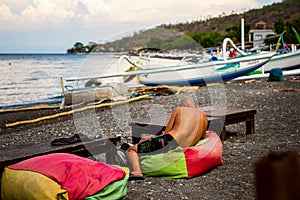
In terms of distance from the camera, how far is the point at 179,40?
22.3ft

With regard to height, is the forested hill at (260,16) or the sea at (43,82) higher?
the forested hill at (260,16)

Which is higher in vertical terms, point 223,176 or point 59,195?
point 59,195

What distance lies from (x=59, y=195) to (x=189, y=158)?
183cm

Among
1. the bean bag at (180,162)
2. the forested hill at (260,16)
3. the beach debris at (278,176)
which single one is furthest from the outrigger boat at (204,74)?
the forested hill at (260,16)

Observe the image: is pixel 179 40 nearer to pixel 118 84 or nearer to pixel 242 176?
pixel 242 176

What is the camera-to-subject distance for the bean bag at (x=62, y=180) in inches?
143

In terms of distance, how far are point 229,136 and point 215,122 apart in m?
0.80

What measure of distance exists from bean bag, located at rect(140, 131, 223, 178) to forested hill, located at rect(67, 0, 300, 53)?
209 centimetres

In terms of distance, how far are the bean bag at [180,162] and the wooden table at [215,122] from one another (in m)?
1.11

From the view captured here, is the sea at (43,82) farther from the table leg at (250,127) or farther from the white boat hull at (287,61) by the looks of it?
the white boat hull at (287,61)

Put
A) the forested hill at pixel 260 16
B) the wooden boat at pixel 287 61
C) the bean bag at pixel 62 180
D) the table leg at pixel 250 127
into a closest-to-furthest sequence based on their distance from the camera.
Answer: the bean bag at pixel 62 180
the table leg at pixel 250 127
the wooden boat at pixel 287 61
the forested hill at pixel 260 16

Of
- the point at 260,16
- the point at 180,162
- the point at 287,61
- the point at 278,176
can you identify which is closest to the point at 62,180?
the point at 180,162

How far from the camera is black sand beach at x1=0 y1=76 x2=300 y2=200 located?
434cm

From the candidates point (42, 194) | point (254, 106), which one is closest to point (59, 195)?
point (42, 194)
